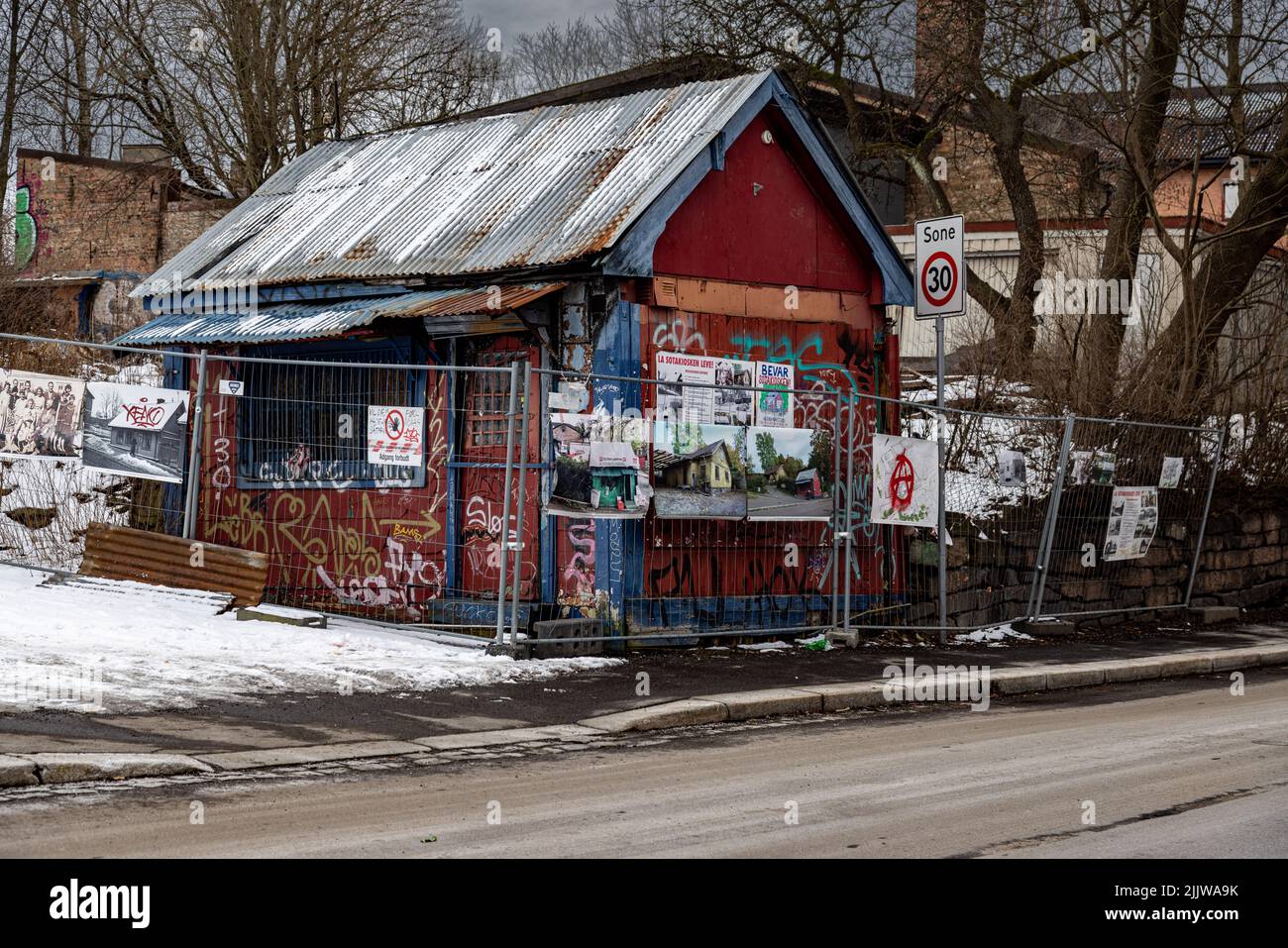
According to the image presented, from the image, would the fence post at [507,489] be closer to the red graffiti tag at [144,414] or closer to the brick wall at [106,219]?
the red graffiti tag at [144,414]

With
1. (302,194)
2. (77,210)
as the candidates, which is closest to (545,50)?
(77,210)

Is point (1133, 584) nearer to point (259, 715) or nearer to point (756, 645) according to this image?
point (756, 645)

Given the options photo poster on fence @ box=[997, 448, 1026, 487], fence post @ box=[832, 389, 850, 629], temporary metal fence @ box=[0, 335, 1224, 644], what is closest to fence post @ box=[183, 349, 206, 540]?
temporary metal fence @ box=[0, 335, 1224, 644]

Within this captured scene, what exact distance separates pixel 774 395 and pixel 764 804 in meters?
7.22

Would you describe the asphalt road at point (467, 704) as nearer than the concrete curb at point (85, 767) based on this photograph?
No

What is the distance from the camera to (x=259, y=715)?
9195 millimetres

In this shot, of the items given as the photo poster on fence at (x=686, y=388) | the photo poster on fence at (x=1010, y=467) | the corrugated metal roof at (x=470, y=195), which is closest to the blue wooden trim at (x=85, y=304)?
the corrugated metal roof at (x=470, y=195)

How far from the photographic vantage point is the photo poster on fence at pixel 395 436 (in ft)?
41.3

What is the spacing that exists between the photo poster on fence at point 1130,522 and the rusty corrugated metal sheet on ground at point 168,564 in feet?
32.0

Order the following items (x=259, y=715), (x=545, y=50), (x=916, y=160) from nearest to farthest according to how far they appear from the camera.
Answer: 1. (x=259, y=715)
2. (x=916, y=160)
3. (x=545, y=50)

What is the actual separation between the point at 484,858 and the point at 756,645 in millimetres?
8132

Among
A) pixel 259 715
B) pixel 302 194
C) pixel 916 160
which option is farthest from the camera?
pixel 916 160

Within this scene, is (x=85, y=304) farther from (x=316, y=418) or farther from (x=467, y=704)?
(x=467, y=704)

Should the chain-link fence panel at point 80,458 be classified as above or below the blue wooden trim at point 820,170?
below
